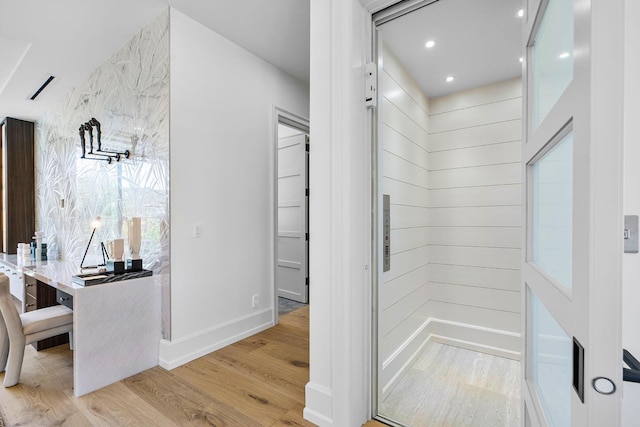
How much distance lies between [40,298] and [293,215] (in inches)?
103

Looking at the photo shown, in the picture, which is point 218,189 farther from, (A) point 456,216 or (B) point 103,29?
(A) point 456,216

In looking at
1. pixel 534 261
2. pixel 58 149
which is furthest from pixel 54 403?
pixel 58 149

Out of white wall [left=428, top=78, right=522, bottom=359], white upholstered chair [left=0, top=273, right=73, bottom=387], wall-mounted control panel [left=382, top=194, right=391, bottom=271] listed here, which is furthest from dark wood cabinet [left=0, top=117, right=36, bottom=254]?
white wall [left=428, top=78, right=522, bottom=359]

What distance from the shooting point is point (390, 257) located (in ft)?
6.70

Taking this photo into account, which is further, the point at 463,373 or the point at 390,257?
the point at 463,373

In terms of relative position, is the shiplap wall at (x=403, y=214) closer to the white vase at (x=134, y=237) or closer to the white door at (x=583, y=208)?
the white door at (x=583, y=208)

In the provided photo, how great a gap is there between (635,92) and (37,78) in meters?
4.69

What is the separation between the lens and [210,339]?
8.08ft

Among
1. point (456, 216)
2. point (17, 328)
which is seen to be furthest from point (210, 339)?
point (456, 216)

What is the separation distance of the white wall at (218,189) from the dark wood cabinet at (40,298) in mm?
1206

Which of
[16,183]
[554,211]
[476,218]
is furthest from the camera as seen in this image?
[16,183]

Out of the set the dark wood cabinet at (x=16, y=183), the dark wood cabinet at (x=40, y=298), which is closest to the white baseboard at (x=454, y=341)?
the dark wood cabinet at (x=40, y=298)

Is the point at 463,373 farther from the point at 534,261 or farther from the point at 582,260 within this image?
the point at 582,260

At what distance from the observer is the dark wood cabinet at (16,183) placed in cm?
445
